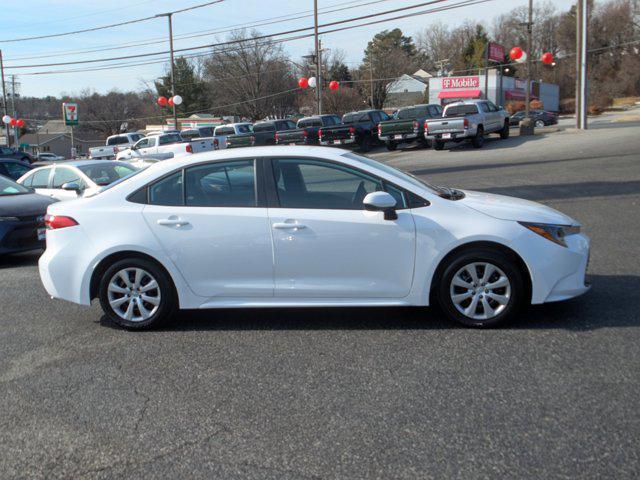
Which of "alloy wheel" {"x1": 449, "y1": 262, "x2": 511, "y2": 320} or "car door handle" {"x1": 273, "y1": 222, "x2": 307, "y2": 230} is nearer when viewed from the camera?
"alloy wheel" {"x1": 449, "y1": 262, "x2": 511, "y2": 320}

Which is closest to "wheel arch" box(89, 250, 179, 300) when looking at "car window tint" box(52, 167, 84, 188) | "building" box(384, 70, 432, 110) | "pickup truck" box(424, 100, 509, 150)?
"car window tint" box(52, 167, 84, 188)

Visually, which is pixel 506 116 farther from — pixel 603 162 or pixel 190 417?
pixel 190 417

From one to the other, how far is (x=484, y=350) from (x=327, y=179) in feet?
6.73

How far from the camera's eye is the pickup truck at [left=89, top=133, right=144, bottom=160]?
37.9 m

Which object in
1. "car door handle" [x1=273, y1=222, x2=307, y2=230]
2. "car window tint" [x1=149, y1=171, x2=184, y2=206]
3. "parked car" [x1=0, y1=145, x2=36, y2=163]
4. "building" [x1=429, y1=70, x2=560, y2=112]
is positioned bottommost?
"car door handle" [x1=273, y1=222, x2=307, y2=230]

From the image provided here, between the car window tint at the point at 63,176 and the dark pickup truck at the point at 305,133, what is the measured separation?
18.2 metres

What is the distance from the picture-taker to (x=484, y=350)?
5.01 m

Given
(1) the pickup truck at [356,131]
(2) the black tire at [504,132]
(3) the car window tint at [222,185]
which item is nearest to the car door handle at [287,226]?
(3) the car window tint at [222,185]

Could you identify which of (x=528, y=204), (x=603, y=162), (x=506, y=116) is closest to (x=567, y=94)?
(x=506, y=116)

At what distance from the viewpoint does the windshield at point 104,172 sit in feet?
41.0

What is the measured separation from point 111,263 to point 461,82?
63.5 meters

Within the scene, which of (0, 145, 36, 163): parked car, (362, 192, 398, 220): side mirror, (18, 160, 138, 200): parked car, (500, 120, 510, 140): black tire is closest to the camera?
(362, 192, 398, 220): side mirror

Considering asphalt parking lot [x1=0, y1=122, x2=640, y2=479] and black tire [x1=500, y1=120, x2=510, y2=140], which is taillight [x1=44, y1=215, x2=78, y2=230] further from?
black tire [x1=500, y1=120, x2=510, y2=140]

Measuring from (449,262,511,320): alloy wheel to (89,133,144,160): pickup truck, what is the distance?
32947 millimetres
